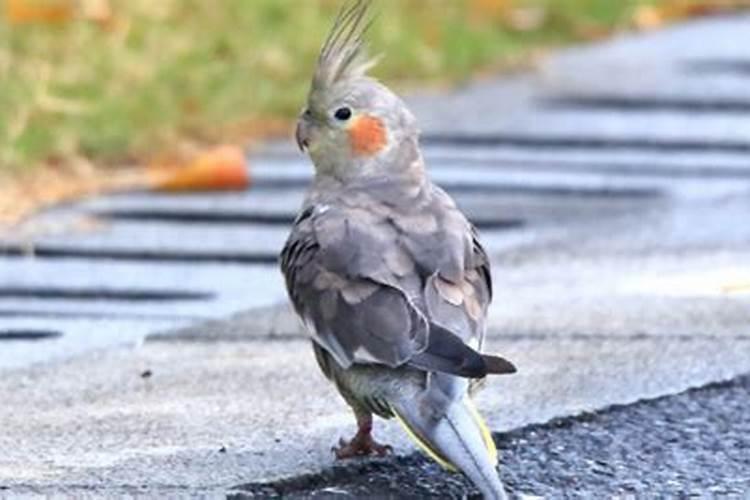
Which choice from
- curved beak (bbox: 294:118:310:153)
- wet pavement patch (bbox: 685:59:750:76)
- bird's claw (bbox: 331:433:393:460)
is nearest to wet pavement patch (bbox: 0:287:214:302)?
curved beak (bbox: 294:118:310:153)

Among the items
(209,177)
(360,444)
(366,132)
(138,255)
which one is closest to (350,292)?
(360,444)

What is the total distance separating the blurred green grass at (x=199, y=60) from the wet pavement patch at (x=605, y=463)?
359cm

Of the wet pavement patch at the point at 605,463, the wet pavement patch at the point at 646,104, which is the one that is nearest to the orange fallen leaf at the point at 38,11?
the wet pavement patch at the point at 646,104

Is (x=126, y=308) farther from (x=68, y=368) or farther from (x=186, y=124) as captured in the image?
(x=186, y=124)

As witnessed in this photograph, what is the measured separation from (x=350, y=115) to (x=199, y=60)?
15.8 ft

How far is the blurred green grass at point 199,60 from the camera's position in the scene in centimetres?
901

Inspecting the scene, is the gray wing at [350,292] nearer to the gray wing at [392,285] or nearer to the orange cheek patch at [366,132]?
the gray wing at [392,285]

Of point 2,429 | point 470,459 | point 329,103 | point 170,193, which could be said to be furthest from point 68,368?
point 170,193

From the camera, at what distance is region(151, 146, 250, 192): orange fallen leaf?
856cm

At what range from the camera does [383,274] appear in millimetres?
4848

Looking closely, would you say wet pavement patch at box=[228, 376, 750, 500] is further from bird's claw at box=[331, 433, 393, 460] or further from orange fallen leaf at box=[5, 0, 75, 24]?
orange fallen leaf at box=[5, 0, 75, 24]

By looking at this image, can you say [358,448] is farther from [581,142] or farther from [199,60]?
[199,60]

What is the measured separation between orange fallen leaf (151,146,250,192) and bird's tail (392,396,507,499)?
3.97m

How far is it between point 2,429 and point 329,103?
99cm
